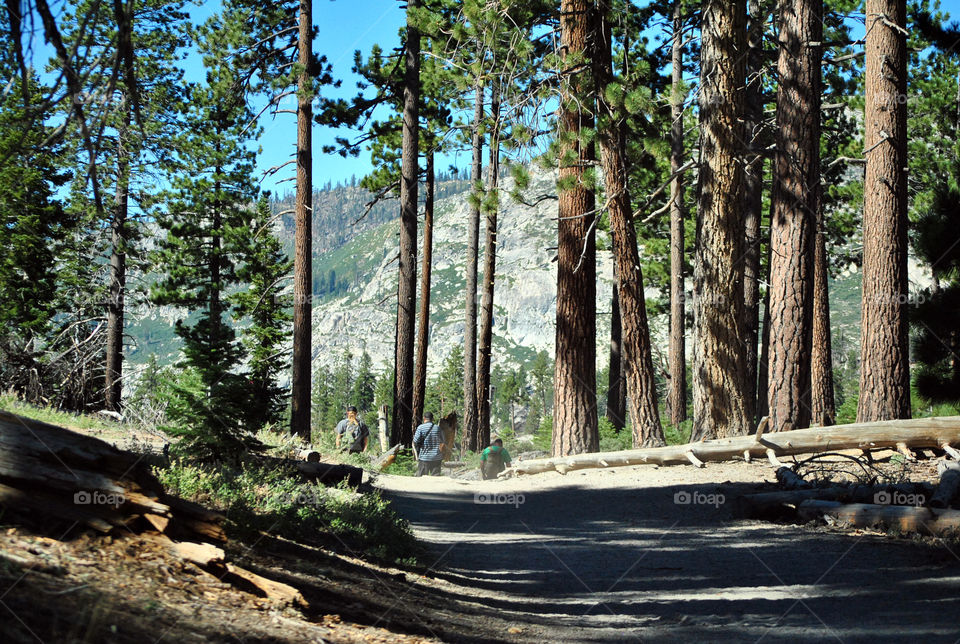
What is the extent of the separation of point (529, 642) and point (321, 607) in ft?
4.19

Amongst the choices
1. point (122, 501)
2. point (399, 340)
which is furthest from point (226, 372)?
point (399, 340)

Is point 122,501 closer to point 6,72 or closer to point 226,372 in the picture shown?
point 6,72

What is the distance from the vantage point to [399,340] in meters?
20.7

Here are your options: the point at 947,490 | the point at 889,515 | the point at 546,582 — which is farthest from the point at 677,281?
the point at 546,582

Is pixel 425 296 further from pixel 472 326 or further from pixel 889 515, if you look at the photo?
pixel 889 515

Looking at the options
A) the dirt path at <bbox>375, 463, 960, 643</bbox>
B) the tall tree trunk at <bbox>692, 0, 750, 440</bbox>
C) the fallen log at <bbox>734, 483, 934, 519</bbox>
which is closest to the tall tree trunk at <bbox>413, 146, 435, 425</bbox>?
the dirt path at <bbox>375, 463, 960, 643</bbox>

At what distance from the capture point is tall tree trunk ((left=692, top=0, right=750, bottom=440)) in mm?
12250

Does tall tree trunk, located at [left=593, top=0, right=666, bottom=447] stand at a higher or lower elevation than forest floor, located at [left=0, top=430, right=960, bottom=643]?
higher

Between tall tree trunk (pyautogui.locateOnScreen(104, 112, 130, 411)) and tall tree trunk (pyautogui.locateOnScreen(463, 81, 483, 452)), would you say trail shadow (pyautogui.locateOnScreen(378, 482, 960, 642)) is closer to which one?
tall tree trunk (pyautogui.locateOnScreen(463, 81, 483, 452))

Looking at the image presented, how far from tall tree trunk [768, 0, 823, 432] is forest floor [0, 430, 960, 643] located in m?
2.17

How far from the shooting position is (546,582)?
6.97 metres

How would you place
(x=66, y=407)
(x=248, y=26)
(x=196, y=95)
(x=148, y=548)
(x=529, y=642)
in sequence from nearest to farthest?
(x=148, y=548) → (x=529, y=642) → (x=248, y=26) → (x=66, y=407) → (x=196, y=95)

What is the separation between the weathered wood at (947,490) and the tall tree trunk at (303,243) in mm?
12414

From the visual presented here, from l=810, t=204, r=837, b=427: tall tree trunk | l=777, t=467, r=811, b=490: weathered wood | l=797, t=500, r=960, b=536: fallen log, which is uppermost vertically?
l=810, t=204, r=837, b=427: tall tree trunk
